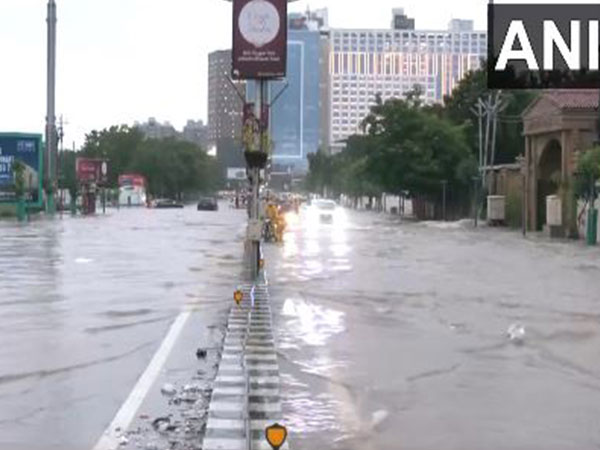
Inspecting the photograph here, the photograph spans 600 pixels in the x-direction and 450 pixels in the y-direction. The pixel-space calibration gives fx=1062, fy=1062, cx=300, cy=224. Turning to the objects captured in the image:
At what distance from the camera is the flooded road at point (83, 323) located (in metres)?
8.81

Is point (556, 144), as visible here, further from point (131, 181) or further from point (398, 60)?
point (398, 60)

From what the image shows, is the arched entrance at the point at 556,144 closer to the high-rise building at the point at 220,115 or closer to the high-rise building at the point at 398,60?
the high-rise building at the point at 220,115

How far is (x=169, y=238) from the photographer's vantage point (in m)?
41.2

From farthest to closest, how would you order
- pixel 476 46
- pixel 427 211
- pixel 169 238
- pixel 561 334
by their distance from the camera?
pixel 476 46, pixel 427 211, pixel 169 238, pixel 561 334

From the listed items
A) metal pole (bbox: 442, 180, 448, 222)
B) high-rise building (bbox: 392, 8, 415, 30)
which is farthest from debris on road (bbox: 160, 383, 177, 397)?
high-rise building (bbox: 392, 8, 415, 30)

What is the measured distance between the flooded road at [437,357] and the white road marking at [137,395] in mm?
1321

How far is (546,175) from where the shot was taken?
56156 mm

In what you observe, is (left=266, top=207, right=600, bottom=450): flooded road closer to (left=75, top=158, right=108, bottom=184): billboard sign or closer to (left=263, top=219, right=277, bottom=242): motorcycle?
(left=263, top=219, right=277, bottom=242): motorcycle

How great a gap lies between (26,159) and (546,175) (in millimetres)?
36942

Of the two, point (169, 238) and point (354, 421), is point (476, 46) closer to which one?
point (169, 238)

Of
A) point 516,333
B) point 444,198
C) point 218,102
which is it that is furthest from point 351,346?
point 218,102

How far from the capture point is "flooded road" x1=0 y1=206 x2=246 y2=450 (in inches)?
347

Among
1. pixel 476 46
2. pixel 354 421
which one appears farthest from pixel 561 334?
pixel 476 46

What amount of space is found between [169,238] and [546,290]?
72.3 ft
